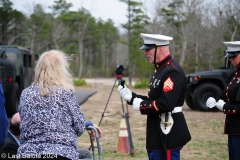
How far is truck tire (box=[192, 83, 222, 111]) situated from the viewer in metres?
13.4

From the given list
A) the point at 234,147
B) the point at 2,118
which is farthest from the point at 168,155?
the point at 2,118

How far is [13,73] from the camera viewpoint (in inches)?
469

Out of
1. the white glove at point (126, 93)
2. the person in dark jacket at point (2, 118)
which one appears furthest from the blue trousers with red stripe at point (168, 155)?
the person in dark jacket at point (2, 118)

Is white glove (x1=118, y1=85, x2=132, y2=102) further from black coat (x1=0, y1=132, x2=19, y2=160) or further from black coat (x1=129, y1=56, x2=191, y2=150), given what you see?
black coat (x1=0, y1=132, x2=19, y2=160)

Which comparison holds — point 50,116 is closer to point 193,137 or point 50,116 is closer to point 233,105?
point 233,105

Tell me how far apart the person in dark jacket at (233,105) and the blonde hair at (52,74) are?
1.76m

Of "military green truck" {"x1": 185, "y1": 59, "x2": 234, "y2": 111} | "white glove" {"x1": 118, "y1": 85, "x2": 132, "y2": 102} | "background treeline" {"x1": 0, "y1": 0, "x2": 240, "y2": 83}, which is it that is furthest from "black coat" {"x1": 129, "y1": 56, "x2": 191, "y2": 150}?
"background treeline" {"x1": 0, "y1": 0, "x2": 240, "y2": 83}

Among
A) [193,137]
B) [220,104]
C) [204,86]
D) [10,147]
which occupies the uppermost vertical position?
[220,104]

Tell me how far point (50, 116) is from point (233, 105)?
1.97 m

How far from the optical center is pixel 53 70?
3.42 meters

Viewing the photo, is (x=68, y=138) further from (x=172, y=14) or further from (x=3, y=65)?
(x=172, y=14)

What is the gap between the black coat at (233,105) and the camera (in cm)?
448

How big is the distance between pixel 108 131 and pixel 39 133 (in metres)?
6.44

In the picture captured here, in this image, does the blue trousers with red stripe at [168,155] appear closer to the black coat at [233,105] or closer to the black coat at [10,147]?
the black coat at [233,105]
